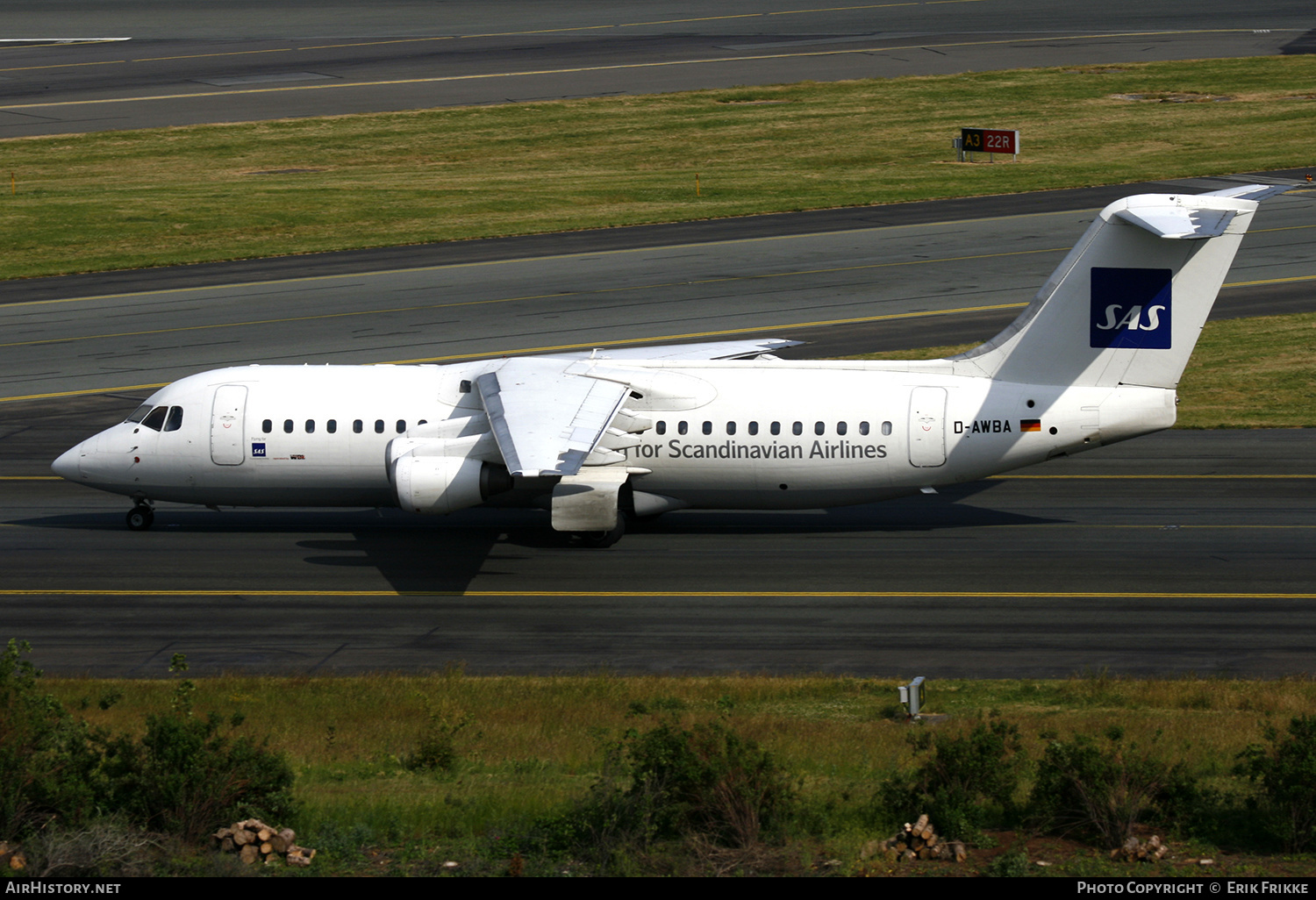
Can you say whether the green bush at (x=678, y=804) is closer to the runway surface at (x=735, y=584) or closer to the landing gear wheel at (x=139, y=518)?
the runway surface at (x=735, y=584)

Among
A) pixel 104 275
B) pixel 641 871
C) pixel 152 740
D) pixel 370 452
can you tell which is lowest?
pixel 641 871

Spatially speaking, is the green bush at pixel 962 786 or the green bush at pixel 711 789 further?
the green bush at pixel 962 786

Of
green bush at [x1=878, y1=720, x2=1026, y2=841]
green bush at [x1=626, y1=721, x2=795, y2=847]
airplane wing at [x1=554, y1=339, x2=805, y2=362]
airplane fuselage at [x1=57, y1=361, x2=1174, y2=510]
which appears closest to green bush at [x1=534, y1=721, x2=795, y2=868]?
green bush at [x1=626, y1=721, x2=795, y2=847]

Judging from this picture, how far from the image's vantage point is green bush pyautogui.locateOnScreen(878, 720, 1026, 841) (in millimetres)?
15641

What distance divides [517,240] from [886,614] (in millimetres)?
37389

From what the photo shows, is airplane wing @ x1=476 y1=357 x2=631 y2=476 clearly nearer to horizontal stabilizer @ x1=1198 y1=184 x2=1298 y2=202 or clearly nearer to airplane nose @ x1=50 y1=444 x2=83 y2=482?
airplane nose @ x1=50 y1=444 x2=83 y2=482

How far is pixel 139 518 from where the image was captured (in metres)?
33.1

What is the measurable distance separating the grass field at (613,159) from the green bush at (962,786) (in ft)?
157

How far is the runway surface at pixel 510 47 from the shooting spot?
279 ft

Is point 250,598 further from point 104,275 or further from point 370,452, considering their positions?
point 104,275

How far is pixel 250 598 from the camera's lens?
28172 mm

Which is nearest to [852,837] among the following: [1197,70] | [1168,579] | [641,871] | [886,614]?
[641,871]

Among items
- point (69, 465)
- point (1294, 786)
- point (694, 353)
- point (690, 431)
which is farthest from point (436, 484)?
point (1294, 786)

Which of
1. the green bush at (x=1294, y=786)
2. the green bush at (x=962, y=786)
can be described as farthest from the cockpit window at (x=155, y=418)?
the green bush at (x=1294, y=786)
